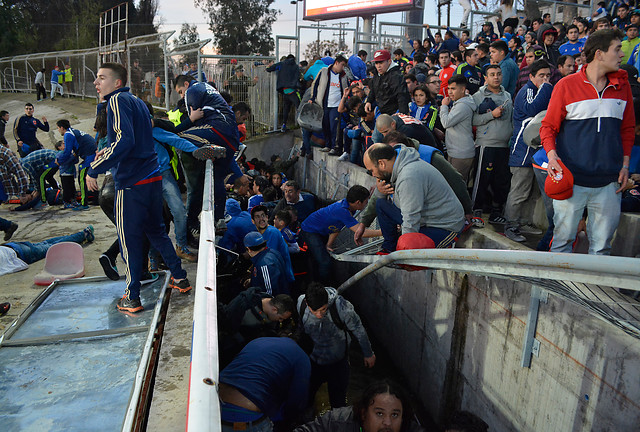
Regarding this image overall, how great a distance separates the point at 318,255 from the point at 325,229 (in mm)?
440

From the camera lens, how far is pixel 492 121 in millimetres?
5578

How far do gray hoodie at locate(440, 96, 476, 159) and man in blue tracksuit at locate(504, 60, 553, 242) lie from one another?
0.53 metres

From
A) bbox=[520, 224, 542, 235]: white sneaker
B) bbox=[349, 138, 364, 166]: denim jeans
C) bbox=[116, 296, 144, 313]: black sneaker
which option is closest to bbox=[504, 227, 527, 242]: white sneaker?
bbox=[520, 224, 542, 235]: white sneaker

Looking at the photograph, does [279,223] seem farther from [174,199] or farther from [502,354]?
[502,354]

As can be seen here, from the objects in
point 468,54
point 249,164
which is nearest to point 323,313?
point 468,54

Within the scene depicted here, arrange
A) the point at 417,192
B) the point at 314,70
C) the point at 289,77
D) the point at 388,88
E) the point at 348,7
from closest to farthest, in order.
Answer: the point at 417,192
the point at 388,88
the point at 314,70
the point at 289,77
the point at 348,7

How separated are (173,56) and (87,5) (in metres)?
28.2

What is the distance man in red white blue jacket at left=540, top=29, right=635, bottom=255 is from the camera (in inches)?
132

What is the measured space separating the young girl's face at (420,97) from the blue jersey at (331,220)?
1750mm

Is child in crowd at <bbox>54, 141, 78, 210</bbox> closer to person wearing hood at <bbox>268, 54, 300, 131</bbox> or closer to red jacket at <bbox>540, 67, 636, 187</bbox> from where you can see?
person wearing hood at <bbox>268, 54, 300, 131</bbox>

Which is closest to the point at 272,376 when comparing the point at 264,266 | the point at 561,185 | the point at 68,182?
the point at 264,266

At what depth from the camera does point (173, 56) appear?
13.5m

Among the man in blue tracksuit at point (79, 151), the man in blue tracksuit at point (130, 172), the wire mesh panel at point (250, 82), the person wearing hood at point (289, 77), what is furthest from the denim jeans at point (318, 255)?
the wire mesh panel at point (250, 82)

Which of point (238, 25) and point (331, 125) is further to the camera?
point (238, 25)
